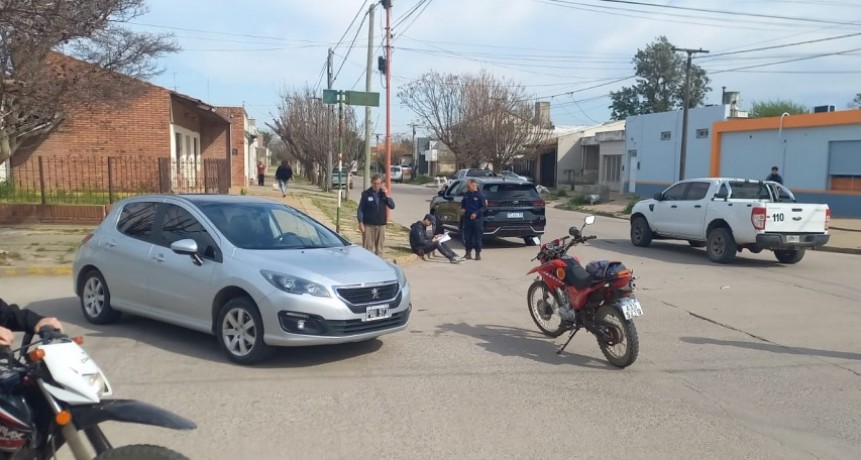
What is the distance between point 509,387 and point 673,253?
11057mm

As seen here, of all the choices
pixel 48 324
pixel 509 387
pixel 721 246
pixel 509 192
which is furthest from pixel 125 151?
pixel 48 324

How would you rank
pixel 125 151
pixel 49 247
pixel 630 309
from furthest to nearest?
pixel 125 151, pixel 49 247, pixel 630 309

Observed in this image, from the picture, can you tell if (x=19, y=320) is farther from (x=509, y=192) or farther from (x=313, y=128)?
(x=313, y=128)

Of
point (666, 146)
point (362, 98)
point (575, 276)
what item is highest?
point (362, 98)

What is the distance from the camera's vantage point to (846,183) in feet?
79.8

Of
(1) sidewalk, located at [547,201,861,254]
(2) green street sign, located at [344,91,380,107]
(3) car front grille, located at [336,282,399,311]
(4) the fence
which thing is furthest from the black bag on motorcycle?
(4) the fence

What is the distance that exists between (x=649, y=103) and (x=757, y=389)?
76417 mm

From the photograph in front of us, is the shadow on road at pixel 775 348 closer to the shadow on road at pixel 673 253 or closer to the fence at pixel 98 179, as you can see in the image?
the shadow on road at pixel 673 253

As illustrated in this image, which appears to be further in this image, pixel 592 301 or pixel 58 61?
pixel 58 61

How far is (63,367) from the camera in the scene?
9.96 ft

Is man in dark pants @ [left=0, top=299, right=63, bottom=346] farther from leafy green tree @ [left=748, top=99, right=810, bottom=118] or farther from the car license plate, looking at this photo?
leafy green tree @ [left=748, top=99, right=810, bottom=118]

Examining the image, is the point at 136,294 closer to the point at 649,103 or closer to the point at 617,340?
the point at 617,340

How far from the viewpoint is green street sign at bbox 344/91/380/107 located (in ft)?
51.5

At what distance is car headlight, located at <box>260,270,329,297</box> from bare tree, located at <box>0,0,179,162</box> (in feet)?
20.2
